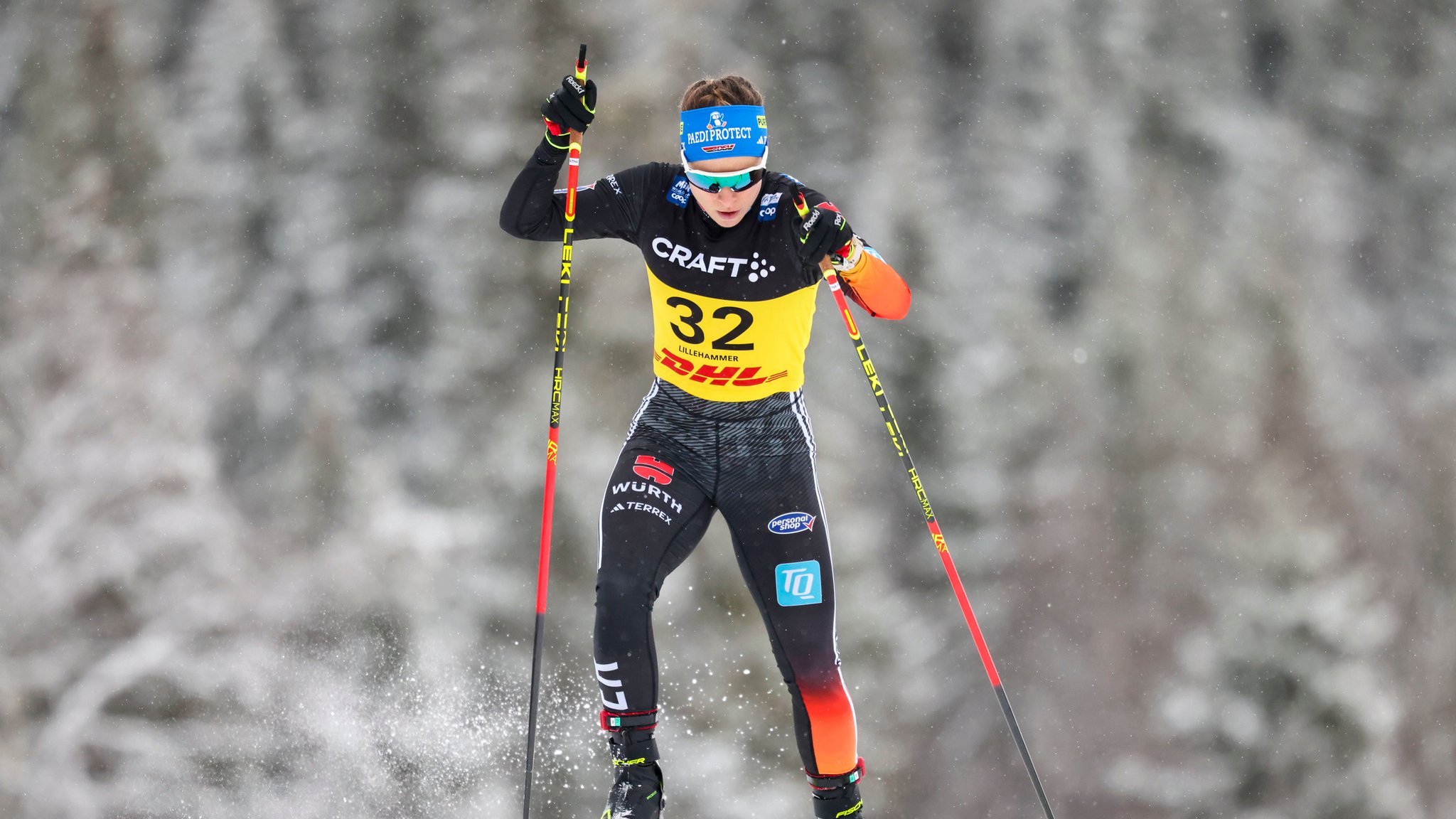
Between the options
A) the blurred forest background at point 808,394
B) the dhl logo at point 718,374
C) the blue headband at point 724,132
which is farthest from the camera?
the blurred forest background at point 808,394

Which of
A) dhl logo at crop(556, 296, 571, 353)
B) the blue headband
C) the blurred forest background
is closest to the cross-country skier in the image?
the blue headband

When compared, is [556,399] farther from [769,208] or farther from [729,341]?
[769,208]

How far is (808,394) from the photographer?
5102 mm

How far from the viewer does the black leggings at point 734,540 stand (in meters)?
2.76

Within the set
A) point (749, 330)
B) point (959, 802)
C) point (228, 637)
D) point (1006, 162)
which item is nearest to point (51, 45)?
point (228, 637)

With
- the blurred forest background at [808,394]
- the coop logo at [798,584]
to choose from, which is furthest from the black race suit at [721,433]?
the blurred forest background at [808,394]

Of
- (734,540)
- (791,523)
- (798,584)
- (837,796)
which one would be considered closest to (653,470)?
(734,540)

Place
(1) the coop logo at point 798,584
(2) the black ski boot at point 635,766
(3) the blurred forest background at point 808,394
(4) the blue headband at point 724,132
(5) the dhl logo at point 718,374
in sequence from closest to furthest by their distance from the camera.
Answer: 1. (2) the black ski boot at point 635,766
2. (4) the blue headband at point 724,132
3. (1) the coop logo at point 798,584
4. (5) the dhl logo at point 718,374
5. (3) the blurred forest background at point 808,394

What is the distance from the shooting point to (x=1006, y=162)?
5.07 meters

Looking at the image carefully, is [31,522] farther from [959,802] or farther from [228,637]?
[959,802]

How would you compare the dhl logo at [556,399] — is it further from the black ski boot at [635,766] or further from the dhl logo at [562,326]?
the black ski boot at [635,766]

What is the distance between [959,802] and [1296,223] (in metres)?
3.41

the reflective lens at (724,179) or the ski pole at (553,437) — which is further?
the ski pole at (553,437)

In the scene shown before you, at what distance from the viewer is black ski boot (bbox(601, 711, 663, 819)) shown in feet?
8.75
